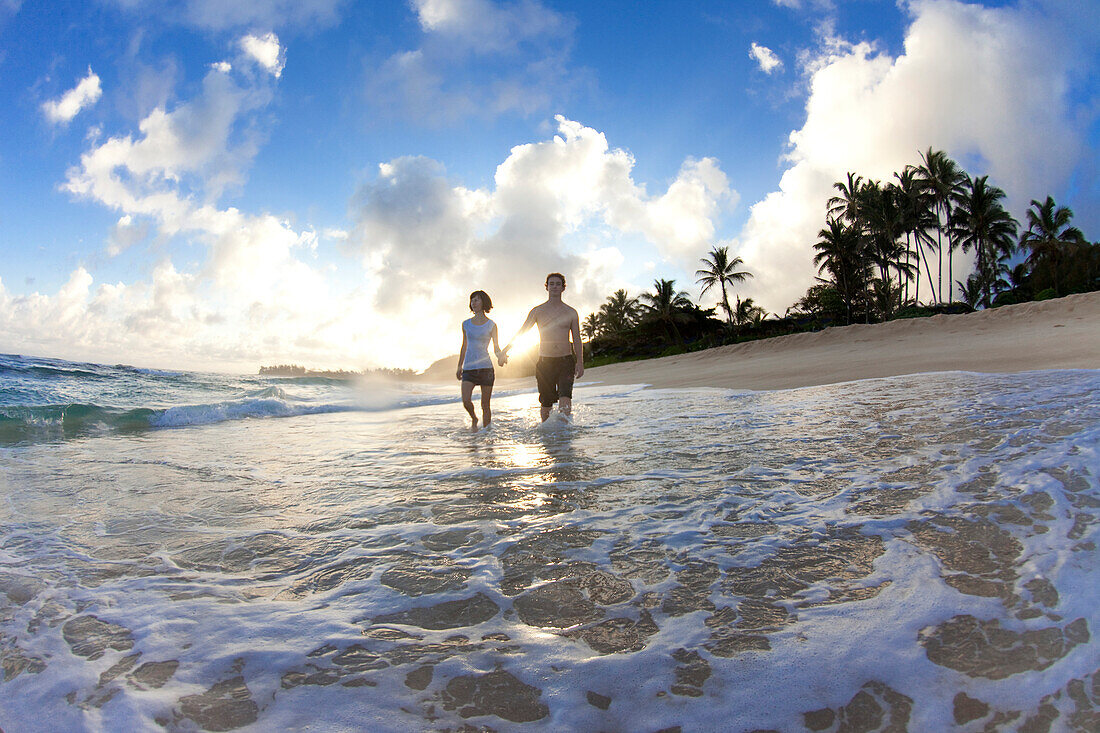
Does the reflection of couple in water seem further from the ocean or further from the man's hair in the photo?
the ocean

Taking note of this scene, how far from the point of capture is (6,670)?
5.27 feet

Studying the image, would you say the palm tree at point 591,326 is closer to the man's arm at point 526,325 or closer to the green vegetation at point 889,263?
the green vegetation at point 889,263

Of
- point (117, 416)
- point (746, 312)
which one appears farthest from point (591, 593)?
point (746, 312)

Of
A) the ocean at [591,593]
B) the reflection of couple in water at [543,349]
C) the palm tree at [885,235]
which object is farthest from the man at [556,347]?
the palm tree at [885,235]

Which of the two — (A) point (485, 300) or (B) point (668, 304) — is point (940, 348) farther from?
(B) point (668, 304)

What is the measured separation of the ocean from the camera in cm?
136

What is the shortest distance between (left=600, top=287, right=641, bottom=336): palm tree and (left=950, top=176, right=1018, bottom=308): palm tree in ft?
84.0

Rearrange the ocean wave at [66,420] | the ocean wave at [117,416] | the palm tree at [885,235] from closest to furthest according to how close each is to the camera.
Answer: the ocean wave at [66,420] < the ocean wave at [117,416] < the palm tree at [885,235]

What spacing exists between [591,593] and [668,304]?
1642 inches

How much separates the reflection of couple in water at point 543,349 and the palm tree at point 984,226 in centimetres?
4306

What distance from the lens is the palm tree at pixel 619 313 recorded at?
1897 inches

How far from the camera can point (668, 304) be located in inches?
1657

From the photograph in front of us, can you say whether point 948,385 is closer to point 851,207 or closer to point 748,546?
point 748,546

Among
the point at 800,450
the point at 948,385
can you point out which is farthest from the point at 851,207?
the point at 800,450
